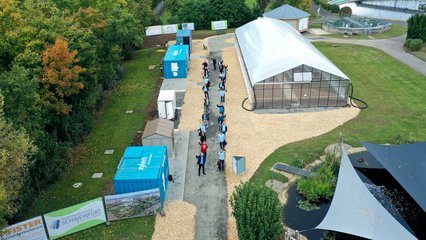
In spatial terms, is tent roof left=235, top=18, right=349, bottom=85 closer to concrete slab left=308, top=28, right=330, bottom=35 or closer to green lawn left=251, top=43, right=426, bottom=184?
green lawn left=251, top=43, right=426, bottom=184

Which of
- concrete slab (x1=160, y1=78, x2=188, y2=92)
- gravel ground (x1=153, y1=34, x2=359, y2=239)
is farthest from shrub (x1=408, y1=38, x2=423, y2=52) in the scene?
concrete slab (x1=160, y1=78, x2=188, y2=92)

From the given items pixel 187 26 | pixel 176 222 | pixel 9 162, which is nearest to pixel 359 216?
pixel 176 222

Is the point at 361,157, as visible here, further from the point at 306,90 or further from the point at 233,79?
the point at 233,79

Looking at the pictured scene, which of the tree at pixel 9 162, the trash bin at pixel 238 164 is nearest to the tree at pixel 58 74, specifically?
the tree at pixel 9 162

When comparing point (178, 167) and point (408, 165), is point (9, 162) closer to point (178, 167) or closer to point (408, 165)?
point (178, 167)

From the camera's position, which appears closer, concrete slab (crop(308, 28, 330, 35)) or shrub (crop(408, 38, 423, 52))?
shrub (crop(408, 38, 423, 52))

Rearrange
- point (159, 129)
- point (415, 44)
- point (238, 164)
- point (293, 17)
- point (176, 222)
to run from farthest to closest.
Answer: point (293, 17) < point (415, 44) < point (159, 129) < point (238, 164) < point (176, 222)

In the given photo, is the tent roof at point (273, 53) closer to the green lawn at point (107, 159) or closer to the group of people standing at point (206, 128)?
the group of people standing at point (206, 128)
